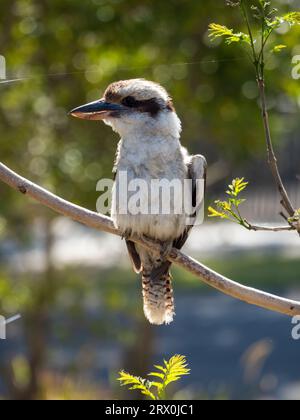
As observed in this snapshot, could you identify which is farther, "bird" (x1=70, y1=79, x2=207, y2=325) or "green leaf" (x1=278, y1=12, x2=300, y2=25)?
"bird" (x1=70, y1=79, x2=207, y2=325)

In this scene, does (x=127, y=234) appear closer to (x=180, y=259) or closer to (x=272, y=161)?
(x=180, y=259)

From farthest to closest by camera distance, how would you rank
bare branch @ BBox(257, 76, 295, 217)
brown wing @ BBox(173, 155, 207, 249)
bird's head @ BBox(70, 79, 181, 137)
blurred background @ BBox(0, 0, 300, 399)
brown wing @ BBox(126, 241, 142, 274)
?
blurred background @ BBox(0, 0, 300, 399)
brown wing @ BBox(126, 241, 142, 274)
brown wing @ BBox(173, 155, 207, 249)
bird's head @ BBox(70, 79, 181, 137)
bare branch @ BBox(257, 76, 295, 217)

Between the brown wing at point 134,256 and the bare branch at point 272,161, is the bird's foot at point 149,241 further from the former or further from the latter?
the bare branch at point 272,161

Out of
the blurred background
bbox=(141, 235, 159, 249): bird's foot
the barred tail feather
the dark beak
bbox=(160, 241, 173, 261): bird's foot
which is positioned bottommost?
the barred tail feather

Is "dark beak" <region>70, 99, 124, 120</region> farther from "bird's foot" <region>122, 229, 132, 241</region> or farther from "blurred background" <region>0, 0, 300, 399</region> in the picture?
"blurred background" <region>0, 0, 300, 399</region>

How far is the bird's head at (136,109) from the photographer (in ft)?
10.2

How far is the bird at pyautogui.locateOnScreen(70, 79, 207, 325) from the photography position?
3.13 meters

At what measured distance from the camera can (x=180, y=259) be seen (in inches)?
107

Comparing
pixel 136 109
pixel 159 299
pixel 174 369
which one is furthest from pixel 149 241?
pixel 174 369

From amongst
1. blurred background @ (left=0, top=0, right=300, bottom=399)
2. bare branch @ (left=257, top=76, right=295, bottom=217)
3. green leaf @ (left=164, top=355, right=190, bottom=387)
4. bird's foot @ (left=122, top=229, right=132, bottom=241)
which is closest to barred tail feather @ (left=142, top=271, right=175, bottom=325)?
bird's foot @ (left=122, top=229, right=132, bottom=241)

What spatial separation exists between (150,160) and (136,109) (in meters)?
0.20

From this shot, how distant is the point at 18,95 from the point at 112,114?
2.76 metres

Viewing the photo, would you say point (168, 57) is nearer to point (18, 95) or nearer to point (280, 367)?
point (18, 95)

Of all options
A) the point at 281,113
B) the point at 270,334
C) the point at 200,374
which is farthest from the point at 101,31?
the point at 270,334
